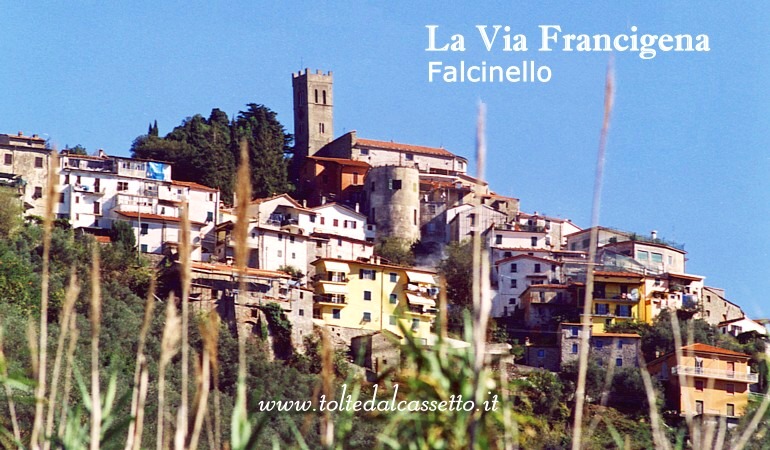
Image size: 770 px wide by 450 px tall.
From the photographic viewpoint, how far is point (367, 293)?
159ft

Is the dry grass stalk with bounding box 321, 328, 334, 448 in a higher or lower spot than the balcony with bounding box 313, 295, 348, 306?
higher

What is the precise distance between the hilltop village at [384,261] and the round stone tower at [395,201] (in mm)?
64

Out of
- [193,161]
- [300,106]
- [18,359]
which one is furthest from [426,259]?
[18,359]

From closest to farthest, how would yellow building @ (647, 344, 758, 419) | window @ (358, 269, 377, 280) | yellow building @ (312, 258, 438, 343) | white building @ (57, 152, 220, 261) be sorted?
yellow building @ (647, 344, 758, 419) < yellow building @ (312, 258, 438, 343) < window @ (358, 269, 377, 280) < white building @ (57, 152, 220, 261)

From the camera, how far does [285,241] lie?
2008 inches

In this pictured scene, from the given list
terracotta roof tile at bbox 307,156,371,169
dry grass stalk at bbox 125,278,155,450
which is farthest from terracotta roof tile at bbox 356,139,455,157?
dry grass stalk at bbox 125,278,155,450

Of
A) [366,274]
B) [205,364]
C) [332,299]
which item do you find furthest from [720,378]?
[205,364]

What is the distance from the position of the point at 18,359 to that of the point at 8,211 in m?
18.3

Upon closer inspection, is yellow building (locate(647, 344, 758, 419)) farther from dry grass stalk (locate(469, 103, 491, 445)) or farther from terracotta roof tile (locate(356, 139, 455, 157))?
dry grass stalk (locate(469, 103, 491, 445))

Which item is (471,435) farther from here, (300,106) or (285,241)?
(300,106)

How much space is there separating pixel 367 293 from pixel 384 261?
5440 mm

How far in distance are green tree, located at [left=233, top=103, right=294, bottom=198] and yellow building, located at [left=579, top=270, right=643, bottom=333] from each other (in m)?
15.4

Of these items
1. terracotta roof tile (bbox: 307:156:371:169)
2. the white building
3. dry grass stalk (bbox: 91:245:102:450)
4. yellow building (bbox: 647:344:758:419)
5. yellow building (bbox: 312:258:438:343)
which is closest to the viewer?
dry grass stalk (bbox: 91:245:102:450)

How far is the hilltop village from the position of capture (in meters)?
45.8
